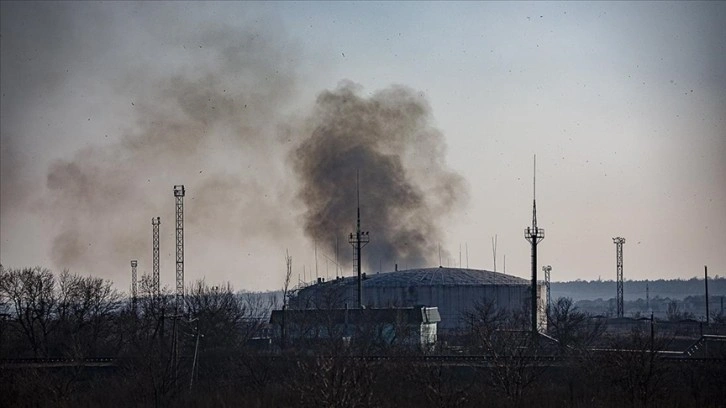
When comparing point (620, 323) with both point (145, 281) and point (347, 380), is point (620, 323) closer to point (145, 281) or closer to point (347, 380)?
point (145, 281)

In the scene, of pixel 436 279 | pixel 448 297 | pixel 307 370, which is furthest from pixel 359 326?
pixel 307 370

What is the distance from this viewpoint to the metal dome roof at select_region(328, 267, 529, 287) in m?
74.2

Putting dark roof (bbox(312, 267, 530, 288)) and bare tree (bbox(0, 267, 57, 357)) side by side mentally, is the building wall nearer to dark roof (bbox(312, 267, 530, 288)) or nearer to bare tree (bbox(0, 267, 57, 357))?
dark roof (bbox(312, 267, 530, 288))

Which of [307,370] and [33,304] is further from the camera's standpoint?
[33,304]

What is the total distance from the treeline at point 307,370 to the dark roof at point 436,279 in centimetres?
1695

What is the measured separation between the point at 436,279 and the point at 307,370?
42753 millimetres

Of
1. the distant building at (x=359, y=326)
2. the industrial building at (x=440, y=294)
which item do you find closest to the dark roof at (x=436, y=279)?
the industrial building at (x=440, y=294)

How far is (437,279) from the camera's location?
75.5 meters

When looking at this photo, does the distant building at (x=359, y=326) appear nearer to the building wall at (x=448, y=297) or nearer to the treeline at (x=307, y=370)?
the treeline at (x=307, y=370)

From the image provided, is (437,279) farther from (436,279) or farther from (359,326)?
(359,326)

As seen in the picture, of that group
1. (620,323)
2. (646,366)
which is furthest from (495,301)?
(646,366)

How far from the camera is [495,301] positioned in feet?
238

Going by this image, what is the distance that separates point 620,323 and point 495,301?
53.9ft

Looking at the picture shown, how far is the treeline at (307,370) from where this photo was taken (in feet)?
115
